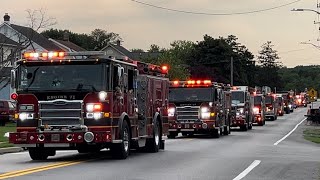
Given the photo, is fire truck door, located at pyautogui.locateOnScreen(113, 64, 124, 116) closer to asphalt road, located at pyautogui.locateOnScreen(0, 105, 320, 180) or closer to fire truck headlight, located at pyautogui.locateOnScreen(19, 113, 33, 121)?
asphalt road, located at pyautogui.locateOnScreen(0, 105, 320, 180)

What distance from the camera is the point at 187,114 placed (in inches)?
1238

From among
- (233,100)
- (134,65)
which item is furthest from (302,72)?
(134,65)

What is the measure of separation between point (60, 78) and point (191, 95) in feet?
50.0

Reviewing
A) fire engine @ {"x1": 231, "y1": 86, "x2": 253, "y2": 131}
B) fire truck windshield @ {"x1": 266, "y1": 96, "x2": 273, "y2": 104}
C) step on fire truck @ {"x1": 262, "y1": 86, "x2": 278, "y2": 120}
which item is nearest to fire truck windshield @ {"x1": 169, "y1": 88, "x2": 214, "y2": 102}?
fire engine @ {"x1": 231, "y1": 86, "x2": 253, "y2": 131}

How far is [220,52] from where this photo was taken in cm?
11419

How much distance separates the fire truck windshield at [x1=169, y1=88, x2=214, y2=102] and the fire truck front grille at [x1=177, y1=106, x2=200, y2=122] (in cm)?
41

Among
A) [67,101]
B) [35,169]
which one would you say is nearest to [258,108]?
[67,101]

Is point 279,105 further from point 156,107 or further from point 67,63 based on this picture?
point 67,63

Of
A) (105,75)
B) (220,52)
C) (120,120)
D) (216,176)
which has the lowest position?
(216,176)

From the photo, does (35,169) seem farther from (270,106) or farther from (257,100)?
(270,106)

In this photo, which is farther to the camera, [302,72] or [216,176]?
[302,72]

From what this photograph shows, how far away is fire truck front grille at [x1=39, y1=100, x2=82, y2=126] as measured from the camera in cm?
1653

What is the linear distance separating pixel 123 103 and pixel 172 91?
1392 centimetres

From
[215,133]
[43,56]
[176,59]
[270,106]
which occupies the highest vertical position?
[176,59]
